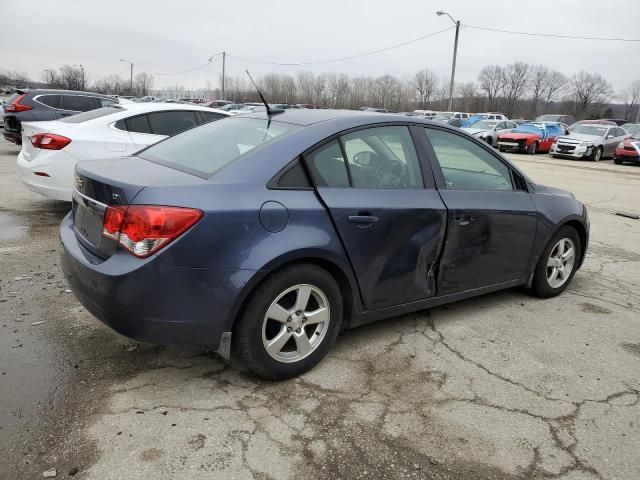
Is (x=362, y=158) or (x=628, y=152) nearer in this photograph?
(x=362, y=158)

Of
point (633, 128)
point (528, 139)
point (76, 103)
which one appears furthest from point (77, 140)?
point (633, 128)

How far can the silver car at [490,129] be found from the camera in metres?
25.6

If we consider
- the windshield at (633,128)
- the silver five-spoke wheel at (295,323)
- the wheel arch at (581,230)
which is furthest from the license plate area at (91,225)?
the windshield at (633,128)

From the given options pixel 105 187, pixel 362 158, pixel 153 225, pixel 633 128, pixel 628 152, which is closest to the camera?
pixel 153 225

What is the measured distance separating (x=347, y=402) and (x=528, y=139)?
24836 mm

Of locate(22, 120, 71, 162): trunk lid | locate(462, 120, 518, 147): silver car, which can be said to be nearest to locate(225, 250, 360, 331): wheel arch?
locate(22, 120, 71, 162): trunk lid

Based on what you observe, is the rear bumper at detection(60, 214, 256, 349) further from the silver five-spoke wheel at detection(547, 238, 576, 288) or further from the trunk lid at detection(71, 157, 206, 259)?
the silver five-spoke wheel at detection(547, 238, 576, 288)

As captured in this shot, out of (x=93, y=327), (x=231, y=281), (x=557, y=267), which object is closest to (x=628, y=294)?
(x=557, y=267)

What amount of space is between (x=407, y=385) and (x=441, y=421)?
0.38m

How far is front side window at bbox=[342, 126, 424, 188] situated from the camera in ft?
10.9

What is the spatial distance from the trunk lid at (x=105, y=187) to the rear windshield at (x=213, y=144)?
5.4 inches

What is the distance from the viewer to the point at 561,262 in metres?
4.73

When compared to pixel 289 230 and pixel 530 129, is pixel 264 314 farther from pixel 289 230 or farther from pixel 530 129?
pixel 530 129

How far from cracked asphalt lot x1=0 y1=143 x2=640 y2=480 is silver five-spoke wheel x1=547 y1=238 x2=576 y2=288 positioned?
44 cm
